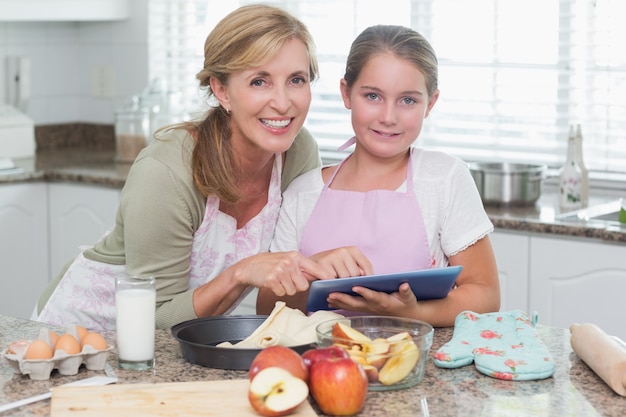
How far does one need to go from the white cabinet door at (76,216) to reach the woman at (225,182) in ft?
5.12

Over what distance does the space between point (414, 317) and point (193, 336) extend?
0.39m

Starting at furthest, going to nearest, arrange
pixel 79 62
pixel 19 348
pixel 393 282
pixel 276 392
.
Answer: pixel 79 62 → pixel 393 282 → pixel 19 348 → pixel 276 392

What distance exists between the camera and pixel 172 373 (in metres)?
1.60

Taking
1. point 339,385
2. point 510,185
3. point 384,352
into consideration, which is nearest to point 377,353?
point 384,352

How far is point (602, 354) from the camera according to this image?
61.8 inches

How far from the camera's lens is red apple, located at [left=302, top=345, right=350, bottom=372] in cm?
145

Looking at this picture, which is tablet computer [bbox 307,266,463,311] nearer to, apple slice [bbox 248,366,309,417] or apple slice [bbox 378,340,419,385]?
apple slice [bbox 378,340,419,385]

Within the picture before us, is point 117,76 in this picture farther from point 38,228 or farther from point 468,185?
point 468,185

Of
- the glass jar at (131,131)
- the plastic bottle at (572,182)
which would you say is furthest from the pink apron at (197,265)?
the glass jar at (131,131)

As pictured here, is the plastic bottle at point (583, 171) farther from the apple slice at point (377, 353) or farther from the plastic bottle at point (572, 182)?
Answer: the apple slice at point (377, 353)

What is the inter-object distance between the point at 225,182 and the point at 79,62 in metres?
2.74

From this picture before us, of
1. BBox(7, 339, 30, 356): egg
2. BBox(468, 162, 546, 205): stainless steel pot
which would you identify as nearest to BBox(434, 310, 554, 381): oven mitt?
BBox(7, 339, 30, 356): egg

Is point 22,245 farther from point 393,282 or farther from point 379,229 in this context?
point 393,282

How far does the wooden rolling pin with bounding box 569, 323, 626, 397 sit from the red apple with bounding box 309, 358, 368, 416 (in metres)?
0.38
